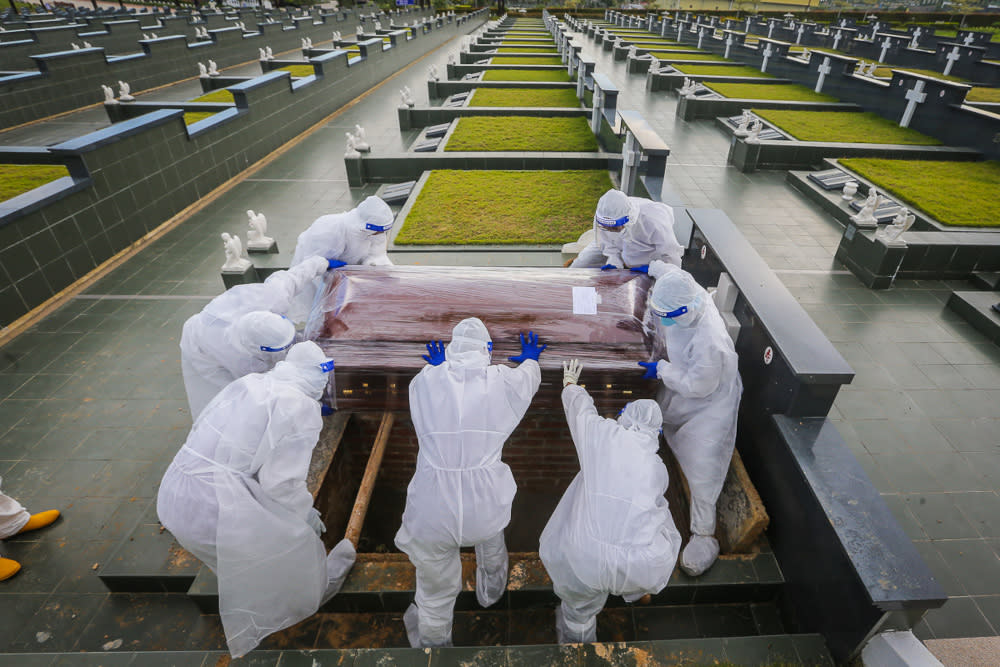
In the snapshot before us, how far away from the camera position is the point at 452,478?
270 centimetres

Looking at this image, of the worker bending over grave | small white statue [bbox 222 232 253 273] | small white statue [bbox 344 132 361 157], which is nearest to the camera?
the worker bending over grave

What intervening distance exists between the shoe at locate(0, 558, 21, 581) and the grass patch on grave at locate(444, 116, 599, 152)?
8.19 meters

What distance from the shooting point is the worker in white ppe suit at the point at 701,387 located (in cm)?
304

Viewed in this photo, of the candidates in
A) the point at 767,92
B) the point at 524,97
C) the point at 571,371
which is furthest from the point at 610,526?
the point at 767,92

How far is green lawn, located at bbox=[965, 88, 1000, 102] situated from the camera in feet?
46.1

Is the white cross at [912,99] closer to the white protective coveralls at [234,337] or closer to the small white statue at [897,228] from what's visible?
the small white statue at [897,228]

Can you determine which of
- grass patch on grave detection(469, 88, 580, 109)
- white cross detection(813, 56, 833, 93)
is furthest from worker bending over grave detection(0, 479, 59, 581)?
white cross detection(813, 56, 833, 93)

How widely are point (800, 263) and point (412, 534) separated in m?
5.94

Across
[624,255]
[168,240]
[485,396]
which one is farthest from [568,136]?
[485,396]

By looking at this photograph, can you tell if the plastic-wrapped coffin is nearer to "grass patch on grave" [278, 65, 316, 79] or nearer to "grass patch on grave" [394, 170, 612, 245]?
"grass patch on grave" [394, 170, 612, 245]

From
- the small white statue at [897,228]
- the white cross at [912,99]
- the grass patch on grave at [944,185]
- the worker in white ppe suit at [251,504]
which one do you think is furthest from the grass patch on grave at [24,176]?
the white cross at [912,99]

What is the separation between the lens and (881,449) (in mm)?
3797

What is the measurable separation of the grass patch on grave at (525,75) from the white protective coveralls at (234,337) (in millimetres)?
14460

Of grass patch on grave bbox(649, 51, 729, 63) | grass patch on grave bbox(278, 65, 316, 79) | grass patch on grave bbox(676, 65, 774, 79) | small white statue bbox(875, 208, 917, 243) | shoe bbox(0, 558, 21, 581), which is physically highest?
grass patch on grave bbox(278, 65, 316, 79)
